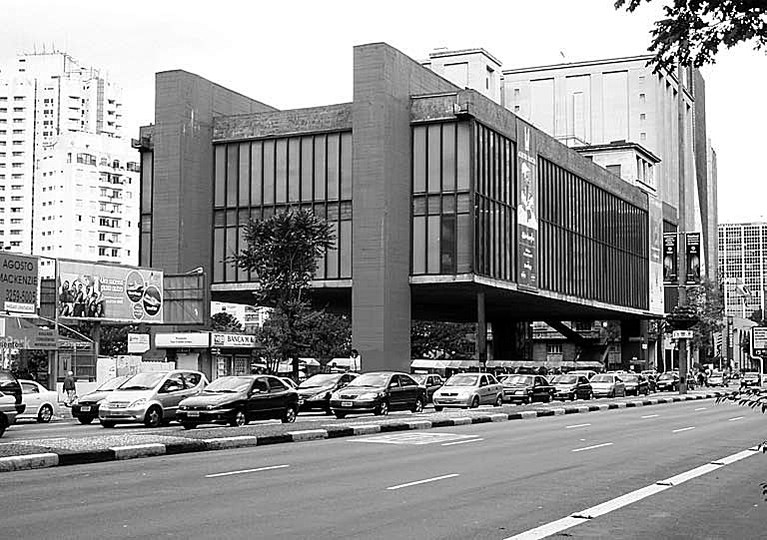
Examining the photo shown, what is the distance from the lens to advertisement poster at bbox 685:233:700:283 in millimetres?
84500

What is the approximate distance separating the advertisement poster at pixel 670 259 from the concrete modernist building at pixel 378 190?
2283cm

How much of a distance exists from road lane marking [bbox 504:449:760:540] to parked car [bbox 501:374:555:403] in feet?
87.7

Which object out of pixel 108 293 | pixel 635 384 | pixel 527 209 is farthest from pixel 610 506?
pixel 527 209

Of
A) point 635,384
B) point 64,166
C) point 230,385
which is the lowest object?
point 635,384

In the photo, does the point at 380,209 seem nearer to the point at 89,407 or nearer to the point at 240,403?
the point at 89,407

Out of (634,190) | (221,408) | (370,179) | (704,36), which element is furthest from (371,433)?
(634,190)

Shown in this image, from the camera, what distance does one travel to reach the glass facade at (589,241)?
73062mm

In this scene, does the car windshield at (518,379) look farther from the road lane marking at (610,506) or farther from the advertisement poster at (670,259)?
the advertisement poster at (670,259)

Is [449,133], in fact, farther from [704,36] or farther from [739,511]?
[704,36]

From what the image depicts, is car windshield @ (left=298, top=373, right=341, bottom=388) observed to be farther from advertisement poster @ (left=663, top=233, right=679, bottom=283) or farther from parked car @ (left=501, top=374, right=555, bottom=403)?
advertisement poster @ (left=663, top=233, right=679, bottom=283)

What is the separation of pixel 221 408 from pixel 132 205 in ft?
427

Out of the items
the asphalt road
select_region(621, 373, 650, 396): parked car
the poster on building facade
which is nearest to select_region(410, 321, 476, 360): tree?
the poster on building facade

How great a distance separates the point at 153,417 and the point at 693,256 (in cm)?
6627

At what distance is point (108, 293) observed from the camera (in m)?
50.4
